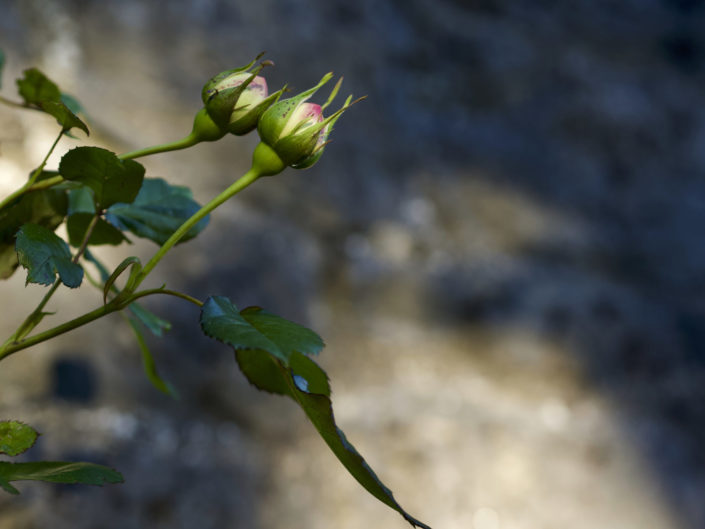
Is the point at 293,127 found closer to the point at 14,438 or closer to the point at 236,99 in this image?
the point at 236,99

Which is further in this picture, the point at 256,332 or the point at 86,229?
the point at 86,229

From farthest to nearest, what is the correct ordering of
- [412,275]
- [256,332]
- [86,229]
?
[412,275], [86,229], [256,332]

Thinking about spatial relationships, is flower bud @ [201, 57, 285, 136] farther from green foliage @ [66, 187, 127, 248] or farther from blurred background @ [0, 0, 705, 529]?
blurred background @ [0, 0, 705, 529]

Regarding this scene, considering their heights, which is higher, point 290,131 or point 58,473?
point 290,131

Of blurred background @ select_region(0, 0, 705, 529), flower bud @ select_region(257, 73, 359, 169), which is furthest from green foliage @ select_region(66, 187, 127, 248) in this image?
blurred background @ select_region(0, 0, 705, 529)

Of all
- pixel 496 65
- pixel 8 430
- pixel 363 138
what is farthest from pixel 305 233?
pixel 8 430

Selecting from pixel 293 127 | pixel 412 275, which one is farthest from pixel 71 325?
pixel 412 275
